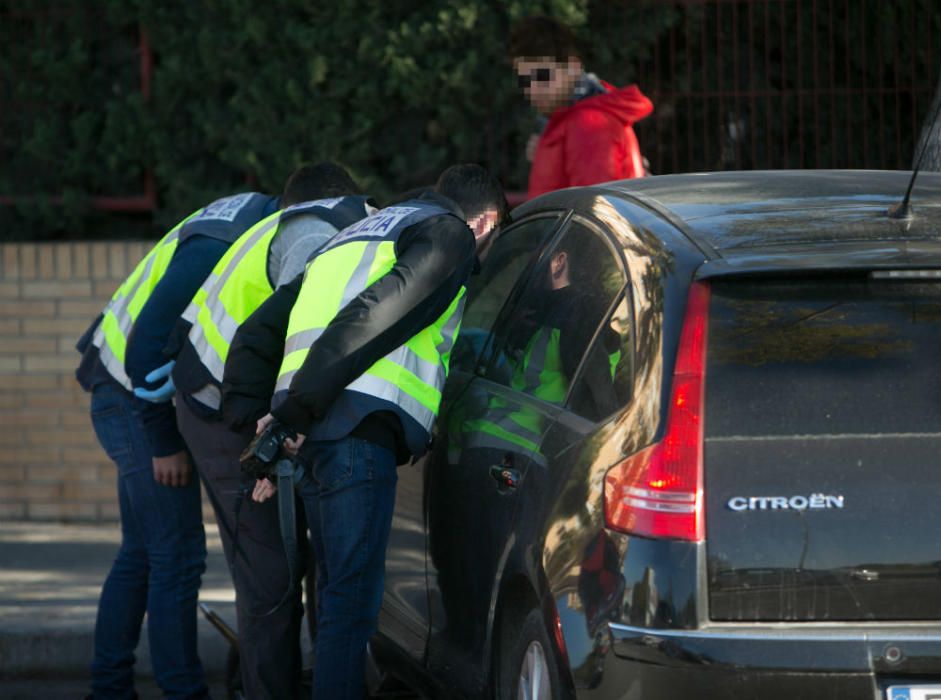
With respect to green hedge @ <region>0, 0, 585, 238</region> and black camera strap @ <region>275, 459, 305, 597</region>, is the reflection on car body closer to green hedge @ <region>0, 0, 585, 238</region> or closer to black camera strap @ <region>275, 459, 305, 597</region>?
black camera strap @ <region>275, 459, 305, 597</region>

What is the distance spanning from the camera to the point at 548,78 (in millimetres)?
6434

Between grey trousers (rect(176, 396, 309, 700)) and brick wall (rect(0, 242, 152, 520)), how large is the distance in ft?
12.5

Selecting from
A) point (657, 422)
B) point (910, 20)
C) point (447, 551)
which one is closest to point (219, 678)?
point (447, 551)

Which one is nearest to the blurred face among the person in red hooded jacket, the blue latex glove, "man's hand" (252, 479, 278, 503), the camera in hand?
the person in red hooded jacket

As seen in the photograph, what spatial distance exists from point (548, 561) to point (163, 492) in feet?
6.71

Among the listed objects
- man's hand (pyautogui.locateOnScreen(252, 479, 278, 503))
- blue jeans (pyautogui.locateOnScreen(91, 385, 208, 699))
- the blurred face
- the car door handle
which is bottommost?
blue jeans (pyautogui.locateOnScreen(91, 385, 208, 699))

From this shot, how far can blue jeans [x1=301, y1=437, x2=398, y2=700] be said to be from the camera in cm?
433

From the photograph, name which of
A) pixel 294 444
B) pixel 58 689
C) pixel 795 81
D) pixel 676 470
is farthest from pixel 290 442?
pixel 795 81

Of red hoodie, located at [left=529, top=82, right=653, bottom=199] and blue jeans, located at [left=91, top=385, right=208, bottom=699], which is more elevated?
red hoodie, located at [left=529, top=82, right=653, bottom=199]

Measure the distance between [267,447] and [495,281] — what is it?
0.93 m

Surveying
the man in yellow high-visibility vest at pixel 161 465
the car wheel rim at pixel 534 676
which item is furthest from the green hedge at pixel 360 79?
the car wheel rim at pixel 534 676

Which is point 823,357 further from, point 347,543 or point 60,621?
point 60,621

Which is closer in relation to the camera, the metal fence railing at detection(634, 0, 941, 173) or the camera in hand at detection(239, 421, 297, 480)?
the camera in hand at detection(239, 421, 297, 480)

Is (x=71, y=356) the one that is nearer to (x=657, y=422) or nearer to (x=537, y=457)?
(x=537, y=457)
